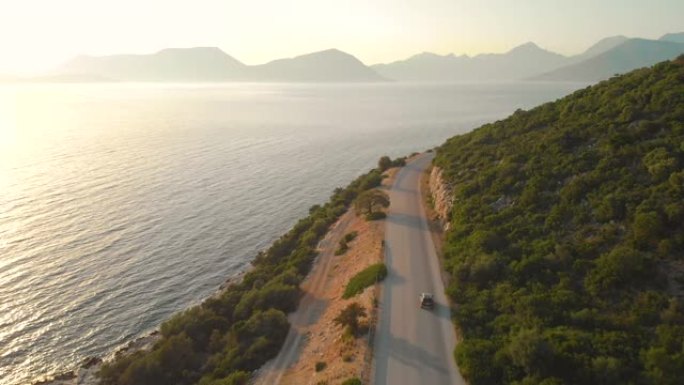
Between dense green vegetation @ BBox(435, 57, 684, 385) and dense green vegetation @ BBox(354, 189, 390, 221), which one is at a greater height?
dense green vegetation @ BBox(435, 57, 684, 385)

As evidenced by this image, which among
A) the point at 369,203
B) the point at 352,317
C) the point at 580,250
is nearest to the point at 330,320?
the point at 352,317

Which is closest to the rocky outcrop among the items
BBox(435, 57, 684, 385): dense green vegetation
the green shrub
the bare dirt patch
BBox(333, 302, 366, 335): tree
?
BBox(435, 57, 684, 385): dense green vegetation

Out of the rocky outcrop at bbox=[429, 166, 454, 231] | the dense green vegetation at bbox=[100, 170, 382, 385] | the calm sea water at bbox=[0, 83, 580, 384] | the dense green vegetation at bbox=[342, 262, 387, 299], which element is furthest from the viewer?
the rocky outcrop at bbox=[429, 166, 454, 231]

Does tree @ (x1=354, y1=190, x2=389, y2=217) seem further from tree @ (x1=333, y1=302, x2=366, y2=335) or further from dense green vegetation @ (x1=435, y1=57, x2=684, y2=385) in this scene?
tree @ (x1=333, y1=302, x2=366, y2=335)

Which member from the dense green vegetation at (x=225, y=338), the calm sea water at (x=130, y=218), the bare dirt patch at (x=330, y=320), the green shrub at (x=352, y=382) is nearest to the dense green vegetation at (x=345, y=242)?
the bare dirt patch at (x=330, y=320)

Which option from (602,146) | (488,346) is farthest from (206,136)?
(488,346)

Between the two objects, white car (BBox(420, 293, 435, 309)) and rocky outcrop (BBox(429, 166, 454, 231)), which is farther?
rocky outcrop (BBox(429, 166, 454, 231))
